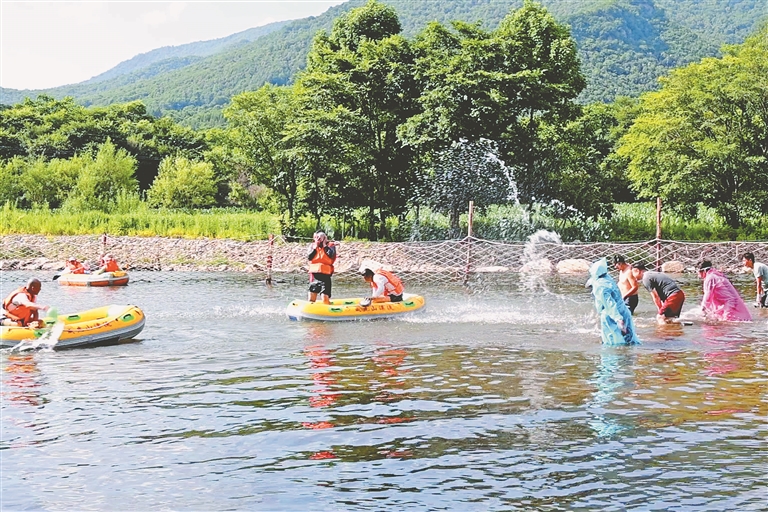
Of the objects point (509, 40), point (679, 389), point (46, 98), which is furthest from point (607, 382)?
point (46, 98)

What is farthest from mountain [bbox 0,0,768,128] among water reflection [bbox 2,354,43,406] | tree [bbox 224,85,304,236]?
water reflection [bbox 2,354,43,406]

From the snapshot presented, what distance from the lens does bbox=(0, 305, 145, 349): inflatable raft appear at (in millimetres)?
15276

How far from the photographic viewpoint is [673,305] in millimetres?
17203

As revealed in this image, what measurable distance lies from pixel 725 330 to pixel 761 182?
2306cm

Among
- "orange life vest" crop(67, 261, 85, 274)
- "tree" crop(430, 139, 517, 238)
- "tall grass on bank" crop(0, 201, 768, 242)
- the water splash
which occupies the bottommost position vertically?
the water splash

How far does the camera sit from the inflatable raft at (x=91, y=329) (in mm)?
15276

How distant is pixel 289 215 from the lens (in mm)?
40375

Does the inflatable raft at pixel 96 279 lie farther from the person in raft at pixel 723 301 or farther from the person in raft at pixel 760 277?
the person in raft at pixel 760 277

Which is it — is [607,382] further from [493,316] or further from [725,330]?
[493,316]

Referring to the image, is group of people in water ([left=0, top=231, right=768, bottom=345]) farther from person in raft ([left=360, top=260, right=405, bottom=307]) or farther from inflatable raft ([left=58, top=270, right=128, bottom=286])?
inflatable raft ([left=58, top=270, right=128, bottom=286])

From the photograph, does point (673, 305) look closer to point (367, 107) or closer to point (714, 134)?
point (714, 134)

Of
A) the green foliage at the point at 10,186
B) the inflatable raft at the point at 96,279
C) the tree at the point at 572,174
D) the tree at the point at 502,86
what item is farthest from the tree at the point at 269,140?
the green foliage at the point at 10,186

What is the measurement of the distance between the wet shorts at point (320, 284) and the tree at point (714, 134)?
21.5 metres

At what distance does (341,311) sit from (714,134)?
81.0ft
